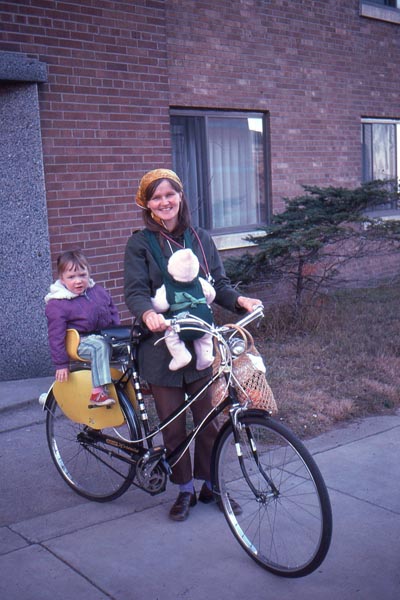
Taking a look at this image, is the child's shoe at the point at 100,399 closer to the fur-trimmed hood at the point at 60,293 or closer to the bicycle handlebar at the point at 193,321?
the fur-trimmed hood at the point at 60,293

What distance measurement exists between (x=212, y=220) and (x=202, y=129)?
1.15 metres

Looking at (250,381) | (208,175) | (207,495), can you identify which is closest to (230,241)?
(208,175)

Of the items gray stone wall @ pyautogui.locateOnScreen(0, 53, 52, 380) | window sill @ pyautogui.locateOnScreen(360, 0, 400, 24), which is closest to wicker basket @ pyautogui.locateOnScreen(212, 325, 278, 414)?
gray stone wall @ pyautogui.locateOnScreen(0, 53, 52, 380)

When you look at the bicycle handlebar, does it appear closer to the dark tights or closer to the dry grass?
the dark tights

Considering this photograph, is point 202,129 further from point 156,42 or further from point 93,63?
point 93,63

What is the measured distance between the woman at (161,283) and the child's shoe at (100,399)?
244 mm

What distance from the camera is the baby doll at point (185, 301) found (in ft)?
12.1

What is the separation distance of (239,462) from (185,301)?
33.7 inches

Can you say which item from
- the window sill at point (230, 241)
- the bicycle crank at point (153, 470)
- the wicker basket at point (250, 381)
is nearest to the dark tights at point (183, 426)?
the bicycle crank at point (153, 470)

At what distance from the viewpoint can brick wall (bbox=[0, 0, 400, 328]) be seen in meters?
6.81

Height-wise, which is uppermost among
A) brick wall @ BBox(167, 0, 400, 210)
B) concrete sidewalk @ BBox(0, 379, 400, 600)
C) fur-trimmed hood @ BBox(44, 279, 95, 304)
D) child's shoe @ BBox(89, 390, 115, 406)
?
brick wall @ BBox(167, 0, 400, 210)

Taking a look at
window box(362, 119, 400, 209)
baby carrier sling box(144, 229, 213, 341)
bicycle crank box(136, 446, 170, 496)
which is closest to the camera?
baby carrier sling box(144, 229, 213, 341)

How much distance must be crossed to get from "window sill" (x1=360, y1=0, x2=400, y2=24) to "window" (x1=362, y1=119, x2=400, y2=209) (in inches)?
61.0

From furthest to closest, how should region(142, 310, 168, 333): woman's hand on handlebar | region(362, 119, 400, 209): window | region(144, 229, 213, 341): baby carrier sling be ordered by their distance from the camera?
region(362, 119, 400, 209): window < region(144, 229, 213, 341): baby carrier sling < region(142, 310, 168, 333): woman's hand on handlebar
